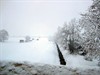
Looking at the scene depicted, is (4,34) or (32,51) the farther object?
(32,51)

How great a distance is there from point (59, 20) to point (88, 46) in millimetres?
1032

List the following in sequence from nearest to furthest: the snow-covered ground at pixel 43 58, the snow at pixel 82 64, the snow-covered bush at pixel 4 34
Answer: the snow-covered ground at pixel 43 58, the snow at pixel 82 64, the snow-covered bush at pixel 4 34

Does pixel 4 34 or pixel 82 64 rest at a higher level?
pixel 4 34

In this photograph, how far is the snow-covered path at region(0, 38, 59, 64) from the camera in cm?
391

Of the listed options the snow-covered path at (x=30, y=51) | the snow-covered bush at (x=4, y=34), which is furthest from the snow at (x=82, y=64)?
the snow-covered bush at (x=4, y=34)

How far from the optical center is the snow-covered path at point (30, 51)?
3.91 m

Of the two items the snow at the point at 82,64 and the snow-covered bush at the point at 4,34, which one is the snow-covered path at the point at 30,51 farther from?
the snow at the point at 82,64

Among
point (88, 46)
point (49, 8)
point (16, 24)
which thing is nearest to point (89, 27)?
point (88, 46)

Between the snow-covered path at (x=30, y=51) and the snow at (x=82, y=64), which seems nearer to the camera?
the snow at (x=82, y=64)

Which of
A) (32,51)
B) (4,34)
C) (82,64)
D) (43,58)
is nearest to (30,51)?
(32,51)

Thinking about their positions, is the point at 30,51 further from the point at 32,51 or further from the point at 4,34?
the point at 4,34

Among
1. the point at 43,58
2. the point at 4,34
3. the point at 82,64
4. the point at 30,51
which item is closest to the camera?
the point at 82,64

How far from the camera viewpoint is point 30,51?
4.42m

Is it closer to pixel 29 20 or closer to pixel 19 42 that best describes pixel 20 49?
pixel 19 42
